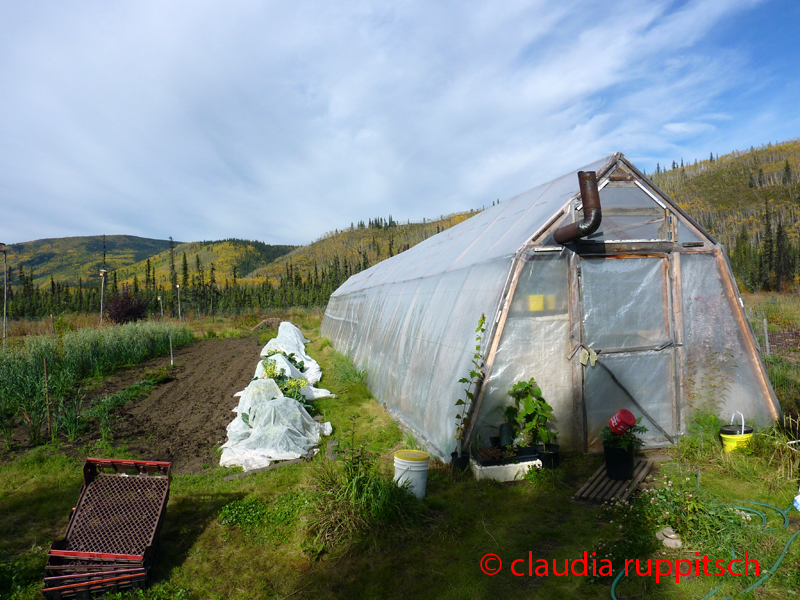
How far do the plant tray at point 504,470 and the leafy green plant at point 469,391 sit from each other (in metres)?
0.29

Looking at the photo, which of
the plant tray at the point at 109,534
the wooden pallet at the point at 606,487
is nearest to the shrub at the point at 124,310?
the plant tray at the point at 109,534

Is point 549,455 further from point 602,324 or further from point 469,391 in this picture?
point 602,324

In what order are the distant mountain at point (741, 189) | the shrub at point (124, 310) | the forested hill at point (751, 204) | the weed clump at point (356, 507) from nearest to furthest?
the weed clump at point (356, 507)
the shrub at point (124, 310)
the forested hill at point (751, 204)
the distant mountain at point (741, 189)

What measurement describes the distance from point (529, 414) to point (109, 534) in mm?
4111

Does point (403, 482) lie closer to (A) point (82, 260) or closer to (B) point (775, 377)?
(B) point (775, 377)

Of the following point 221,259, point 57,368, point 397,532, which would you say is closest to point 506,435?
point 397,532

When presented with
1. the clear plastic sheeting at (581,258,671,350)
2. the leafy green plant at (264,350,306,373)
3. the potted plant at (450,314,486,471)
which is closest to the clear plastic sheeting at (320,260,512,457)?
the potted plant at (450,314,486,471)

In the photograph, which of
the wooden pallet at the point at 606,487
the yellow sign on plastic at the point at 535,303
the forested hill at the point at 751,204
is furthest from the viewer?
the forested hill at the point at 751,204

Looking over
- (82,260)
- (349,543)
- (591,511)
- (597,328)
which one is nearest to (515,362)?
(597,328)

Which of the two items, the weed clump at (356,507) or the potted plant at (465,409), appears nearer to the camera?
the weed clump at (356,507)

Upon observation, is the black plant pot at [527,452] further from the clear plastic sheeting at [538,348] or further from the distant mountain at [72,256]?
the distant mountain at [72,256]

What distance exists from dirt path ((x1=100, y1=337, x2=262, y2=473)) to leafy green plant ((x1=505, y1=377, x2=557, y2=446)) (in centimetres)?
414

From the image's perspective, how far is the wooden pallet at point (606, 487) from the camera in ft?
13.8

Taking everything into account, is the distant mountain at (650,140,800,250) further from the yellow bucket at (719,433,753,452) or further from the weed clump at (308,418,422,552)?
the weed clump at (308,418,422,552)
